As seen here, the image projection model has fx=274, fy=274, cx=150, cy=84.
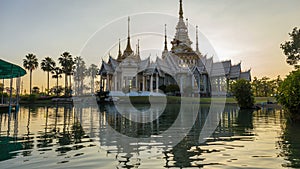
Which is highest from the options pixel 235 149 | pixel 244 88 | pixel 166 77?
pixel 166 77

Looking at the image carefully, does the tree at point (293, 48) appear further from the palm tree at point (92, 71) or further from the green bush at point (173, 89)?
the palm tree at point (92, 71)

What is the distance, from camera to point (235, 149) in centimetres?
754

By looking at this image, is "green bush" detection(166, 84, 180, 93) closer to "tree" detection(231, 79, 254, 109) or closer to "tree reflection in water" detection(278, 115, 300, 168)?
"tree" detection(231, 79, 254, 109)

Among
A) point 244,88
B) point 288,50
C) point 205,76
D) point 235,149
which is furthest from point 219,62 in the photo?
point 235,149

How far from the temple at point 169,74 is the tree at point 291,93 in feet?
122

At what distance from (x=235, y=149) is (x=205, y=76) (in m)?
51.5

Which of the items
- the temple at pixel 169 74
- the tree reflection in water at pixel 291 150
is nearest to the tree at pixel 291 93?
the tree reflection in water at pixel 291 150

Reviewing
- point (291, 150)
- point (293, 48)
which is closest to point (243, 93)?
point (293, 48)

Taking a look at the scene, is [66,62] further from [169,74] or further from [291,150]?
[291,150]

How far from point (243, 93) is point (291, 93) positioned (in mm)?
14192

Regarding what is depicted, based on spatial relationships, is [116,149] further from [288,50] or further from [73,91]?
[73,91]

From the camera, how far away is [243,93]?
28875 mm

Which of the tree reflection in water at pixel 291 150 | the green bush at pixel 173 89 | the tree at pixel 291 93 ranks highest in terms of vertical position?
the green bush at pixel 173 89

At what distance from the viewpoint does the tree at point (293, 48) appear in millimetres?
31481
